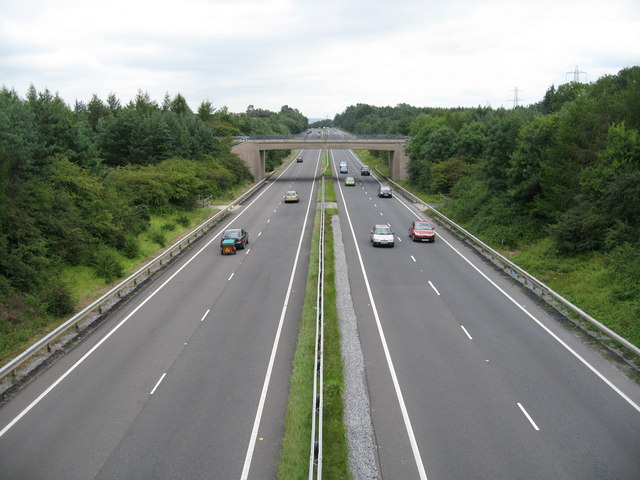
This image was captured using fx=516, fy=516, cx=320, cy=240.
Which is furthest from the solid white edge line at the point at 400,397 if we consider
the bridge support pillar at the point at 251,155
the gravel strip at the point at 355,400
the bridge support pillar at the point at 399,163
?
the bridge support pillar at the point at 251,155

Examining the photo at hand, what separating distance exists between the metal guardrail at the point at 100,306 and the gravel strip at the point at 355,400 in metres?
10.4

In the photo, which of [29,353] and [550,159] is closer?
[29,353]

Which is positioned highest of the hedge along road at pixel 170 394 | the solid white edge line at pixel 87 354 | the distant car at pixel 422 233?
the distant car at pixel 422 233

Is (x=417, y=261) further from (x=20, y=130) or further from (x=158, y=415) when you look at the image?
(x=20, y=130)

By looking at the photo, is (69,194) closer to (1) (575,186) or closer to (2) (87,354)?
(2) (87,354)

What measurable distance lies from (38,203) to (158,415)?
19.3 metres

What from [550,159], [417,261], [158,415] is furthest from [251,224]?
[158,415]

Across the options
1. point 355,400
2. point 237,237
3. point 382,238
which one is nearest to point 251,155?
point 237,237

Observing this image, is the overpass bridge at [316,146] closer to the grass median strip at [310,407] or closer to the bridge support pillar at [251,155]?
the bridge support pillar at [251,155]

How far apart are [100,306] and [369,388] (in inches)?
539

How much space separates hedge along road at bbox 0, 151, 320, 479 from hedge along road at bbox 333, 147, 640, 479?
3187mm

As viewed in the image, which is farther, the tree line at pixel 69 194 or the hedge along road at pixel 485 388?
the tree line at pixel 69 194

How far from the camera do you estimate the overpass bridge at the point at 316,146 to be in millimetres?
75688

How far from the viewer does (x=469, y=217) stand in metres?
44.7
